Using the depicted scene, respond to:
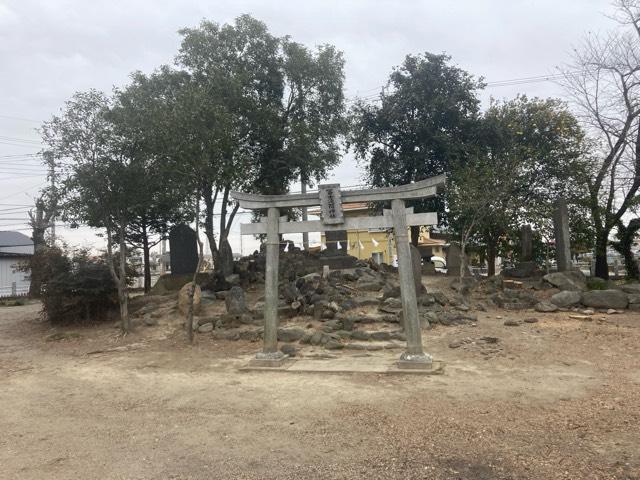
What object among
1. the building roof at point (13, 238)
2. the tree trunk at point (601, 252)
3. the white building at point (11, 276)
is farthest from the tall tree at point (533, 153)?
the building roof at point (13, 238)

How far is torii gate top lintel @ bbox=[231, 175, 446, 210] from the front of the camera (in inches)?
346

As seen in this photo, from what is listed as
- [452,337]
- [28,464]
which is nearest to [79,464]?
[28,464]

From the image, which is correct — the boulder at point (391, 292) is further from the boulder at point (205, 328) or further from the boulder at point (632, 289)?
the boulder at point (632, 289)

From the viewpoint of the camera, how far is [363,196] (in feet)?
30.6

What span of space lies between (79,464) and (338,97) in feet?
44.8

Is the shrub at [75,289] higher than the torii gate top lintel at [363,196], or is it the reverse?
the torii gate top lintel at [363,196]

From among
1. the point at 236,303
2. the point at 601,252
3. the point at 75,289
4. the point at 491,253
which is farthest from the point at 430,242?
the point at 75,289

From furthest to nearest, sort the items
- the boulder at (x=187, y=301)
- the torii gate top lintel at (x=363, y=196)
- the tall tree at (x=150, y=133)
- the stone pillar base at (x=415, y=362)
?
the boulder at (x=187, y=301) < the tall tree at (x=150, y=133) < the torii gate top lintel at (x=363, y=196) < the stone pillar base at (x=415, y=362)

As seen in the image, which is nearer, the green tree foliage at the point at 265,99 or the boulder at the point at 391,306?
the boulder at the point at 391,306

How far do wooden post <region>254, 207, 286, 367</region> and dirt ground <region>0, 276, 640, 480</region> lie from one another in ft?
2.13

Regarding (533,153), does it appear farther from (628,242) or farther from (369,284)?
(369,284)

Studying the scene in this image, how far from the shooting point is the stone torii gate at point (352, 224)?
857cm

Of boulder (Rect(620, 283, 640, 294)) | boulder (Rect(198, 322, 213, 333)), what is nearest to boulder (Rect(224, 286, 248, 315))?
boulder (Rect(198, 322, 213, 333))

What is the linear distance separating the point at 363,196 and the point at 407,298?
2089 mm
